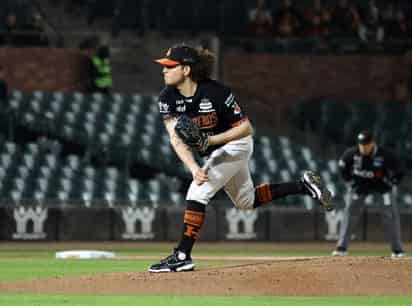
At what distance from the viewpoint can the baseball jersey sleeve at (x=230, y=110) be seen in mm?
10414

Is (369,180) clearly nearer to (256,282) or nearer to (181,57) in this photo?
(181,57)

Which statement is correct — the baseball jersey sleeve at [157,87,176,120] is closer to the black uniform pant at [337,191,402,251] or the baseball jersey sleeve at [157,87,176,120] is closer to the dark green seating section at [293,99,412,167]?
the black uniform pant at [337,191,402,251]

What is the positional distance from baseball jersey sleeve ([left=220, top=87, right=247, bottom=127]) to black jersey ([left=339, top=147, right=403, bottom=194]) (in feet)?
17.7

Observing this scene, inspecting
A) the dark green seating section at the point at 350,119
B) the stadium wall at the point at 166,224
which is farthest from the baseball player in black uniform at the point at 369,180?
the dark green seating section at the point at 350,119

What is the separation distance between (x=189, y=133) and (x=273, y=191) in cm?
127

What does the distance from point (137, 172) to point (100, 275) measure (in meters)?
12.4

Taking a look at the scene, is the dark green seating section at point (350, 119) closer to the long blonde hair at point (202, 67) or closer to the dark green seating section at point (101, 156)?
the dark green seating section at point (101, 156)

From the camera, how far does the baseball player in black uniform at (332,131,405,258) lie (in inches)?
619

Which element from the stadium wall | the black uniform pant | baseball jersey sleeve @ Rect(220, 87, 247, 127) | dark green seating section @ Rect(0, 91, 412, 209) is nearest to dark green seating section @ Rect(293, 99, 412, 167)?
dark green seating section @ Rect(0, 91, 412, 209)

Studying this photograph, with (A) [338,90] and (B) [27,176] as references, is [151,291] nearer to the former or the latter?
(B) [27,176]

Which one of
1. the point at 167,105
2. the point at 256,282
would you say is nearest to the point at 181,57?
the point at 167,105

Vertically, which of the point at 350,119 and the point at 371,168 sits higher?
the point at 350,119

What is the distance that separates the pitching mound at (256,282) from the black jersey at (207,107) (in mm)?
1194

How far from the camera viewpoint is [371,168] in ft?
51.9
